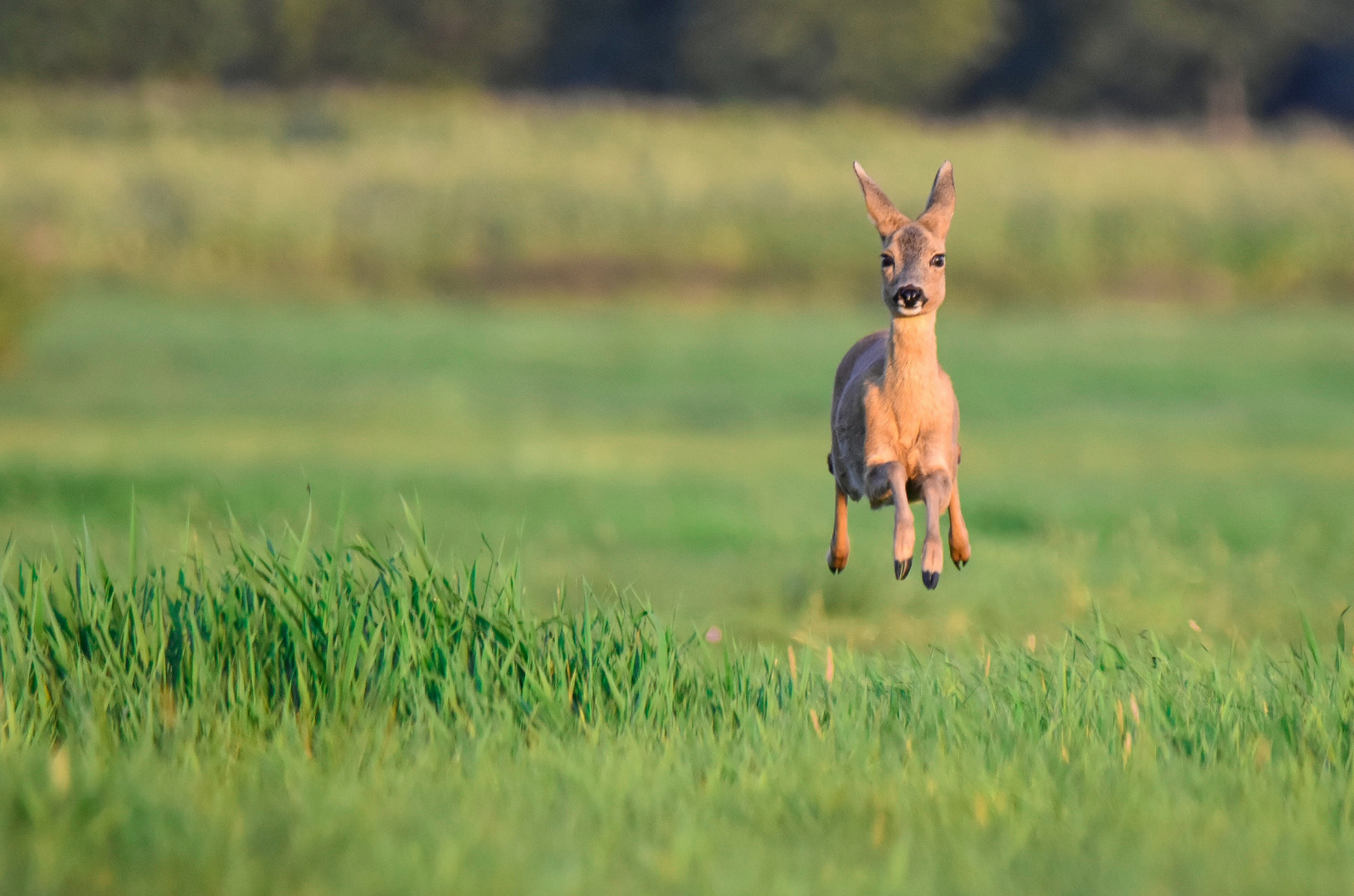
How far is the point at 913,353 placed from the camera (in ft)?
8.87

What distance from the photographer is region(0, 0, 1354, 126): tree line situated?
5459 cm

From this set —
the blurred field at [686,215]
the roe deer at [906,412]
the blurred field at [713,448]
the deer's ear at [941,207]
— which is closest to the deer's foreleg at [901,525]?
the roe deer at [906,412]

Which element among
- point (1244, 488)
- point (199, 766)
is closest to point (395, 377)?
point (1244, 488)

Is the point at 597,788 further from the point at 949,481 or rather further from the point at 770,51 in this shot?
the point at 770,51

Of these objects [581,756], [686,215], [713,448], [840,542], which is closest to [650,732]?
[581,756]

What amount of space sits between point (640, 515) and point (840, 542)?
10521 mm

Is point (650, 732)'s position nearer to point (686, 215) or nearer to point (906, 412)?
point (906, 412)

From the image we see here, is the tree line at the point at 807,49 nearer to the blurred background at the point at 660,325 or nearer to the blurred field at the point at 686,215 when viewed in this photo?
the blurred background at the point at 660,325

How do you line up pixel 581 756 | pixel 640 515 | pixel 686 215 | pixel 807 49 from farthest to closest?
pixel 807 49 → pixel 686 215 → pixel 640 515 → pixel 581 756

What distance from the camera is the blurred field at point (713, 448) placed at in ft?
33.1

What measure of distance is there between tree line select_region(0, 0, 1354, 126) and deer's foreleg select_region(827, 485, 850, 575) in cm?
5349

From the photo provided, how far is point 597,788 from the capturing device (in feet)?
13.8

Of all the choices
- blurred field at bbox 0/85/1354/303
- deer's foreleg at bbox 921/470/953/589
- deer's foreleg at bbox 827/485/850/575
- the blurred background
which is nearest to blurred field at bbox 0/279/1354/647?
the blurred background

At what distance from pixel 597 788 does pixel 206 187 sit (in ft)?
98.6
